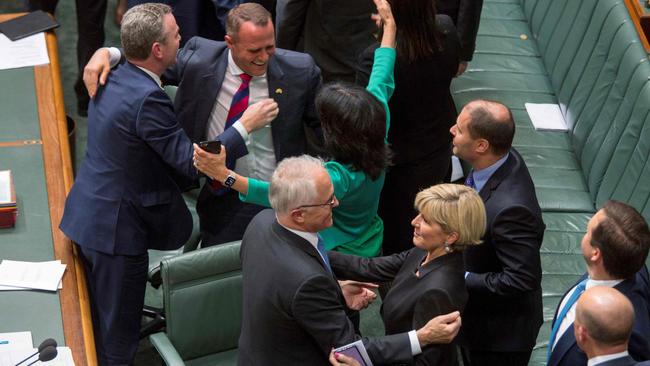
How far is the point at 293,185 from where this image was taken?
3271 mm

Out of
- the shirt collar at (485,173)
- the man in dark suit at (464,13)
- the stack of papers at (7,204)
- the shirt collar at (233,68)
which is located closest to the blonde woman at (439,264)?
the shirt collar at (485,173)

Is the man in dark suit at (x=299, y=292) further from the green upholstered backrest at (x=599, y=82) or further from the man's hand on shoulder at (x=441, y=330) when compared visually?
the green upholstered backrest at (x=599, y=82)

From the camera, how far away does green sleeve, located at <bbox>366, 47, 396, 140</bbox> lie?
4125 mm

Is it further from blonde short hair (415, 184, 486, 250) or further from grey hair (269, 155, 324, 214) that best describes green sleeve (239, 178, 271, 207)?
blonde short hair (415, 184, 486, 250)

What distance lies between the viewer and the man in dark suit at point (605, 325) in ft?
9.80

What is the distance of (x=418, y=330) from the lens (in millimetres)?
3305

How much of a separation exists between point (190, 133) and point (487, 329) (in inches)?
59.3

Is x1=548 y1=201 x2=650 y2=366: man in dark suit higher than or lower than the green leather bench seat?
higher

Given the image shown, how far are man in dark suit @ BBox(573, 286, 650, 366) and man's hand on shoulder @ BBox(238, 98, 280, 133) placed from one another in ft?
4.92

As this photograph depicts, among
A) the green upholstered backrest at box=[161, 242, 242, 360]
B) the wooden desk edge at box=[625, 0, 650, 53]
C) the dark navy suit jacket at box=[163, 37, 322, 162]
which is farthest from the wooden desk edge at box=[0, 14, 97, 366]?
the wooden desk edge at box=[625, 0, 650, 53]

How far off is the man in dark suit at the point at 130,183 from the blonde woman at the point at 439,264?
103 centimetres

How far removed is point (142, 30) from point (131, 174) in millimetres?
589

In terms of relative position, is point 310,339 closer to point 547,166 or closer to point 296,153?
point 296,153

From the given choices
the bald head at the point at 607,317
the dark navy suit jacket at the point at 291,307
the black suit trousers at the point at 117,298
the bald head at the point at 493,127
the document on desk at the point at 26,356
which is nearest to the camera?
the bald head at the point at 607,317
